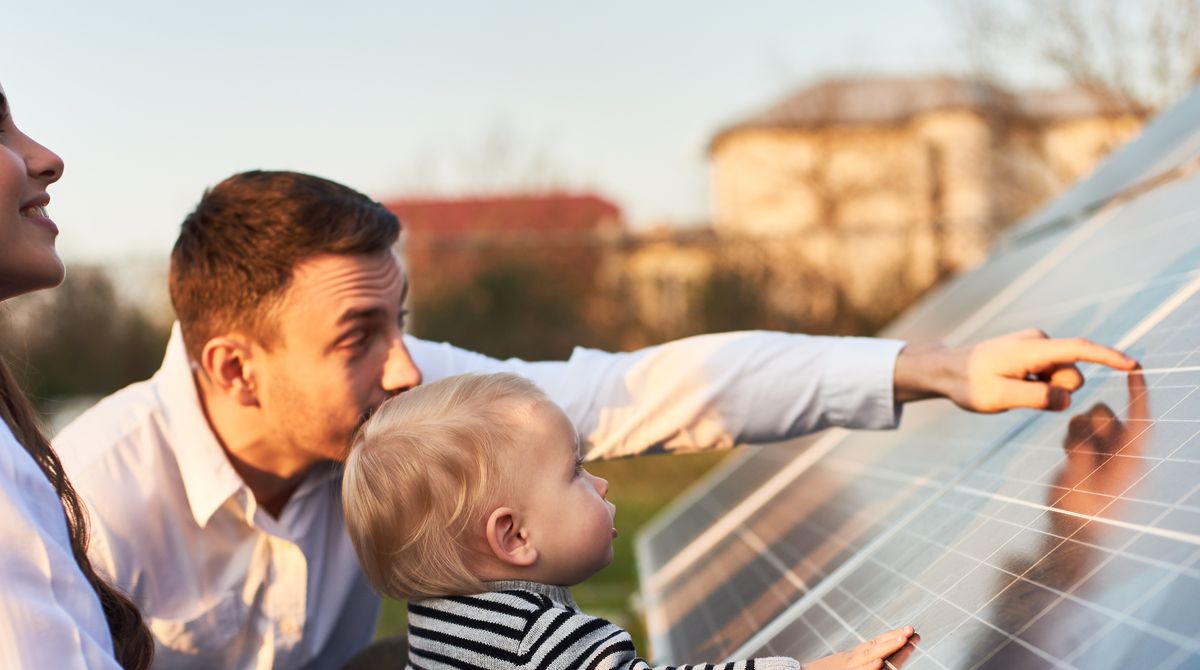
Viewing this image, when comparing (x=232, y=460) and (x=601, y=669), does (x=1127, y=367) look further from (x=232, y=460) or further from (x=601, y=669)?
(x=232, y=460)

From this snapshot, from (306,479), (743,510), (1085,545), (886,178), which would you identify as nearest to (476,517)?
(1085,545)

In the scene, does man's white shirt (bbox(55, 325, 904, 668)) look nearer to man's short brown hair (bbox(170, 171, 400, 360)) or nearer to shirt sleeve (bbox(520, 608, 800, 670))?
man's short brown hair (bbox(170, 171, 400, 360))

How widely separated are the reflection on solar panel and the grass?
84 cm

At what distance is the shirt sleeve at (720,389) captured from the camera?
2822mm

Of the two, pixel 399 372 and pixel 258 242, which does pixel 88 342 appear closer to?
pixel 258 242

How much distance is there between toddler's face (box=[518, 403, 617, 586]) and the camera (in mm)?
1937

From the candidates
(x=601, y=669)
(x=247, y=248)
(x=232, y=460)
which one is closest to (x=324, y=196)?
(x=247, y=248)

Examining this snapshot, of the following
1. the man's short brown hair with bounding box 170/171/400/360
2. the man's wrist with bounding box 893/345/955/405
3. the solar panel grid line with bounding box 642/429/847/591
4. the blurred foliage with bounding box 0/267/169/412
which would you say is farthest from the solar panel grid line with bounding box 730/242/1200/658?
the blurred foliage with bounding box 0/267/169/412

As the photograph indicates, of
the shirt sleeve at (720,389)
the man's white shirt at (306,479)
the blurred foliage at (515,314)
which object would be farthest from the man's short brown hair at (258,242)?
the blurred foliage at (515,314)

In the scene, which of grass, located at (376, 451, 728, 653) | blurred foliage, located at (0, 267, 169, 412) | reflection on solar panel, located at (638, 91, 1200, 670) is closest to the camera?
reflection on solar panel, located at (638, 91, 1200, 670)

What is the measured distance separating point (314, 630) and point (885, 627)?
67.8 inches

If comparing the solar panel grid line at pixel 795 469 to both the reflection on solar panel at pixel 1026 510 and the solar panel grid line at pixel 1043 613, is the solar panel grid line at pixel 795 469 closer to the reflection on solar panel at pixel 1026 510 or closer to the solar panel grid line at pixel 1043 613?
the reflection on solar panel at pixel 1026 510

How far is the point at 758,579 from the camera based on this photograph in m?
2.92

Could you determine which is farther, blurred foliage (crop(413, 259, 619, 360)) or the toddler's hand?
blurred foliage (crop(413, 259, 619, 360))
